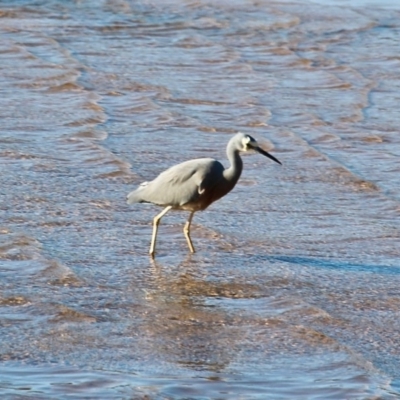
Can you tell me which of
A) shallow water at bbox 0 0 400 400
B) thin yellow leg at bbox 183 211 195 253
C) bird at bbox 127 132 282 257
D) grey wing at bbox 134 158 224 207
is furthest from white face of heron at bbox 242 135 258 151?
shallow water at bbox 0 0 400 400

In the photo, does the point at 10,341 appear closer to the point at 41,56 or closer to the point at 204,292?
the point at 204,292

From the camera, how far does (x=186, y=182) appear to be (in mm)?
8242

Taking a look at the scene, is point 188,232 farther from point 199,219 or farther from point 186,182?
point 199,219

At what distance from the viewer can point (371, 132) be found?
12.1m

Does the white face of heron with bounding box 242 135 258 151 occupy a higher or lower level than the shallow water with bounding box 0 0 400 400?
higher

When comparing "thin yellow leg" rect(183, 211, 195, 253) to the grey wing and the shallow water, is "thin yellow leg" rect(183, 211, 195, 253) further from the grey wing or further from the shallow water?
the grey wing

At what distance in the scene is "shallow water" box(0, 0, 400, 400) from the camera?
260 inches

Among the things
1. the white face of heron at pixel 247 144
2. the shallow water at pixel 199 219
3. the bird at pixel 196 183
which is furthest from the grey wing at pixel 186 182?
the shallow water at pixel 199 219

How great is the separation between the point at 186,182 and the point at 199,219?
1.15m

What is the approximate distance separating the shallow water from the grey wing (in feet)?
1.29

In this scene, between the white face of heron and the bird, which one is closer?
the bird

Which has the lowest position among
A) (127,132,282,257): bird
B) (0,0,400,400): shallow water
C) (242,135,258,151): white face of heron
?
(0,0,400,400): shallow water

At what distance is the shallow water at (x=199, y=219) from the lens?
21.7ft

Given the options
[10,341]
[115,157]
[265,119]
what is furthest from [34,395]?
[265,119]
